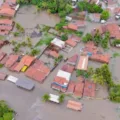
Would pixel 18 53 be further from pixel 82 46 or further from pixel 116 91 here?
pixel 116 91

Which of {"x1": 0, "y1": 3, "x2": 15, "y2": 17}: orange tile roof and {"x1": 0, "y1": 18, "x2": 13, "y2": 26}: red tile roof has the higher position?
{"x1": 0, "y1": 3, "x2": 15, "y2": 17}: orange tile roof

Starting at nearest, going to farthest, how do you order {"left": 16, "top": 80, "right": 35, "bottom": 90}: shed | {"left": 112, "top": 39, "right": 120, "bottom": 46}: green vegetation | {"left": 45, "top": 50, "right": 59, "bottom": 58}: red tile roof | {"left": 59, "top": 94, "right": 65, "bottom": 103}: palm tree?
{"left": 59, "top": 94, "right": 65, "bottom": 103}: palm tree, {"left": 16, "top": 80, "right": 35, "bottom": 90}: shed, {"left": 45, "top": 50, "right": 59, "bottom": 58}: red tile roof, {"left": 112, "top": 39, "right": 120, "bottom": 46}: green vegetation

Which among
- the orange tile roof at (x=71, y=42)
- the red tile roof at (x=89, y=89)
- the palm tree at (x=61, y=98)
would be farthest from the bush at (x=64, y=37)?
the palm tree at (x=61, y=98)

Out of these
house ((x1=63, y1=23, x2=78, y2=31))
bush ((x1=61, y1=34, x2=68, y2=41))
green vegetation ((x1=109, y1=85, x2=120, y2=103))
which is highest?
house ((x1=63, y1=23, x2=78, y2=31))

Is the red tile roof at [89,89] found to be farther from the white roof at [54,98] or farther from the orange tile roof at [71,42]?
the orange tile roof at [71,42]

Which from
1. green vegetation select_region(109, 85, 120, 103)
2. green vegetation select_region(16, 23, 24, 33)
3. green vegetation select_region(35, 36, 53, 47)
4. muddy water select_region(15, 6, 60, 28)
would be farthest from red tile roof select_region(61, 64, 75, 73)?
green vegetation select_region(16, 23, 24, 33)

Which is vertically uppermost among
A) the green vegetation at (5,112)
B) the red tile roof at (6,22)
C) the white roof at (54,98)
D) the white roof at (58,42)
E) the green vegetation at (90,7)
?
the green vegetation at (90,7)

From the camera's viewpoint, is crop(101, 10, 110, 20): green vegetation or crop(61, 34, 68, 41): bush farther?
crop(101, 10, 110, 20): green vegetation

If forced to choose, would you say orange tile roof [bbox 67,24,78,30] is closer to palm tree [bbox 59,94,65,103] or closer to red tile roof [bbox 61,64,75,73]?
red tile roof [bbox 61,64,75,73]
